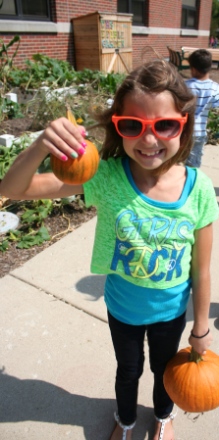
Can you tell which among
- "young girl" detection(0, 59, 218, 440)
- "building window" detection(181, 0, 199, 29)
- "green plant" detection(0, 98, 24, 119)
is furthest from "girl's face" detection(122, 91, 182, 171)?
"building window" detection(181, 0, 199, 29)

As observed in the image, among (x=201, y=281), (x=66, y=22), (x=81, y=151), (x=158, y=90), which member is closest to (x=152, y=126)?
(x=158, y=90)

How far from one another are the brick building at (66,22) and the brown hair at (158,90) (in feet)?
10.4

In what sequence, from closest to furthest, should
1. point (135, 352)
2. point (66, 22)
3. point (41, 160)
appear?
point (41, 160)
point (135, 352)
point (66, 22)

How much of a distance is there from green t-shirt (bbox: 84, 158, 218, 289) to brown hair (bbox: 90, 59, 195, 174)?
0.09 meters

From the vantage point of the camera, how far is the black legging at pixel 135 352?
59.8 inches

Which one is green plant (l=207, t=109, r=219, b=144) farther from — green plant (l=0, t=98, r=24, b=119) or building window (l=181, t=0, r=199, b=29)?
building window (l=181, t=0, r=199, b=29)

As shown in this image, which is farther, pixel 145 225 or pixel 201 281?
pixel 201 281

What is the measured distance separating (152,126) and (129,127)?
0.26 feet

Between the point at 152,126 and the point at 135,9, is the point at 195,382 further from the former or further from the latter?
the point at 135,9

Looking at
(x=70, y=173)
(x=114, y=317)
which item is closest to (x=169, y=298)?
(x=114, y=317)

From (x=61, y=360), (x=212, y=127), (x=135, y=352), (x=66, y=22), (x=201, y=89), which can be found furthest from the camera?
(x=66, y=22)

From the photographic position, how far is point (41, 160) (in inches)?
45.4

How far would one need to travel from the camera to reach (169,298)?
145cm

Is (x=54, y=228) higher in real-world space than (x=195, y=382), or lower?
lower
